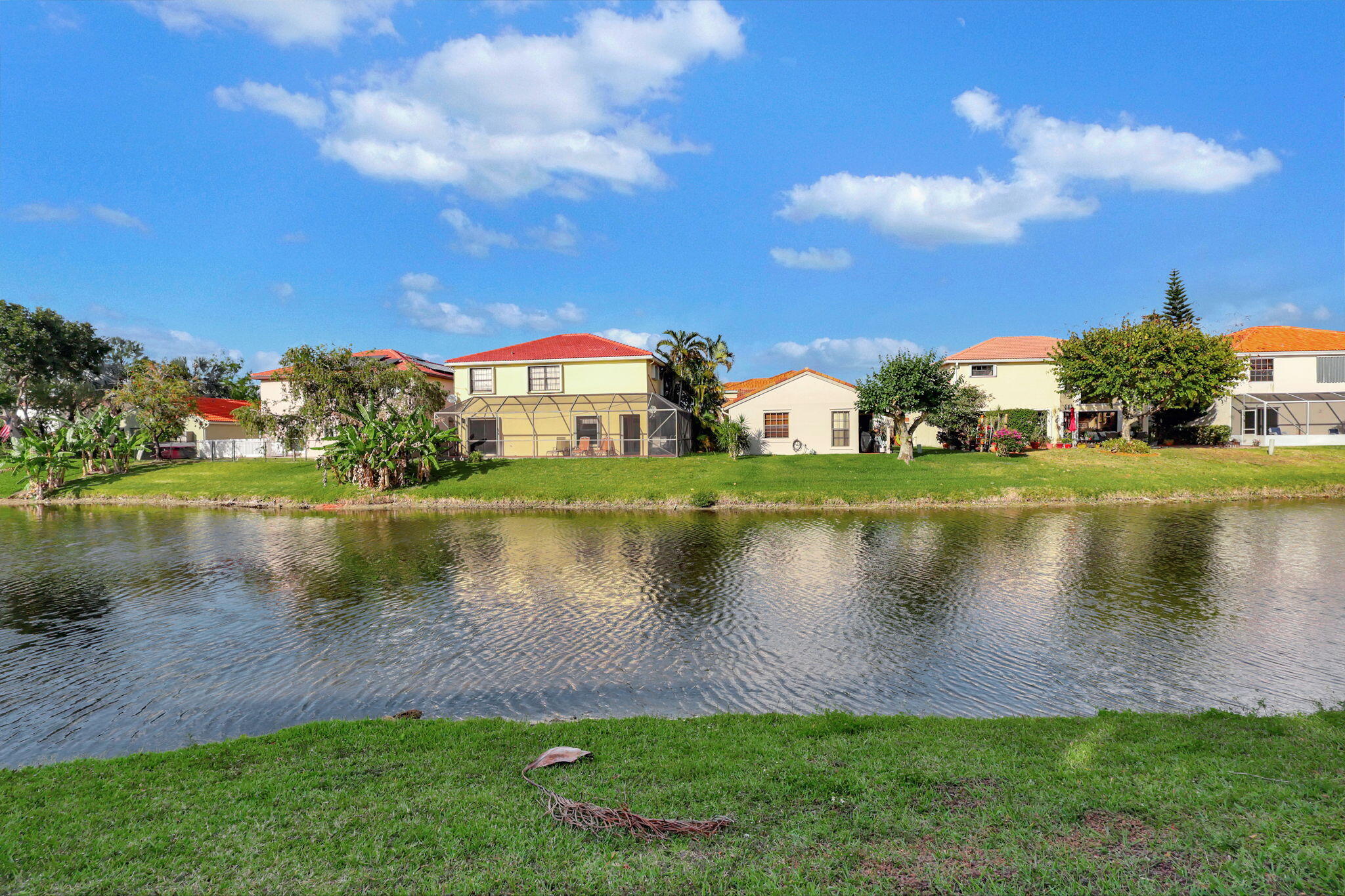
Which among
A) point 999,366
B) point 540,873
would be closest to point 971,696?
point 540,873

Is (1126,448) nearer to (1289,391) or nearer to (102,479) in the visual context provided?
(1289,391)

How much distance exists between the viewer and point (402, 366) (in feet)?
162

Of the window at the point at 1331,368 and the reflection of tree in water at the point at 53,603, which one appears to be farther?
the window at the point at 1331,368

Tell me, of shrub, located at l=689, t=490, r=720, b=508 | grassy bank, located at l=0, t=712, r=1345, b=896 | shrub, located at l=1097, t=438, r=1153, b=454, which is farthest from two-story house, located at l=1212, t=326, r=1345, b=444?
grassy bank, located at l=0, t=712, r=1345, b=896

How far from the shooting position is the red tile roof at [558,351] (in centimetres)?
4619

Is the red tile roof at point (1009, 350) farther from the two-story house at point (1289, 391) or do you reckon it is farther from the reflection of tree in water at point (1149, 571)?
the reflection of tree in water at point (1149, 571)

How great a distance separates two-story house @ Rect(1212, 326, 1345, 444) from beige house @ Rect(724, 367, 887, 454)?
2438 cm

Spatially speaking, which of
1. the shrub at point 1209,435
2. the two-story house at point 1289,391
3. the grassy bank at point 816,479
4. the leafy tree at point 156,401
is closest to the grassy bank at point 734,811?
the grassy bank at point 816,479

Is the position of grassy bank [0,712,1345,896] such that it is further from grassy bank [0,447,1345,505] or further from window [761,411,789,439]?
window [761,411,789,439]

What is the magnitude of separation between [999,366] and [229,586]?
45834 mm

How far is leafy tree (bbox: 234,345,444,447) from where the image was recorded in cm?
3981

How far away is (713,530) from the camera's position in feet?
82.4

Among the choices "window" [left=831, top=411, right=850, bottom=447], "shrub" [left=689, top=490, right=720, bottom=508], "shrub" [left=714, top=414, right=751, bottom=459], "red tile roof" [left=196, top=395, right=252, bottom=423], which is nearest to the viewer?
"shrub" [left=689, top=490, right=720, bottom=508]

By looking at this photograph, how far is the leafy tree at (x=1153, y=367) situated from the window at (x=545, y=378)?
108 ft
